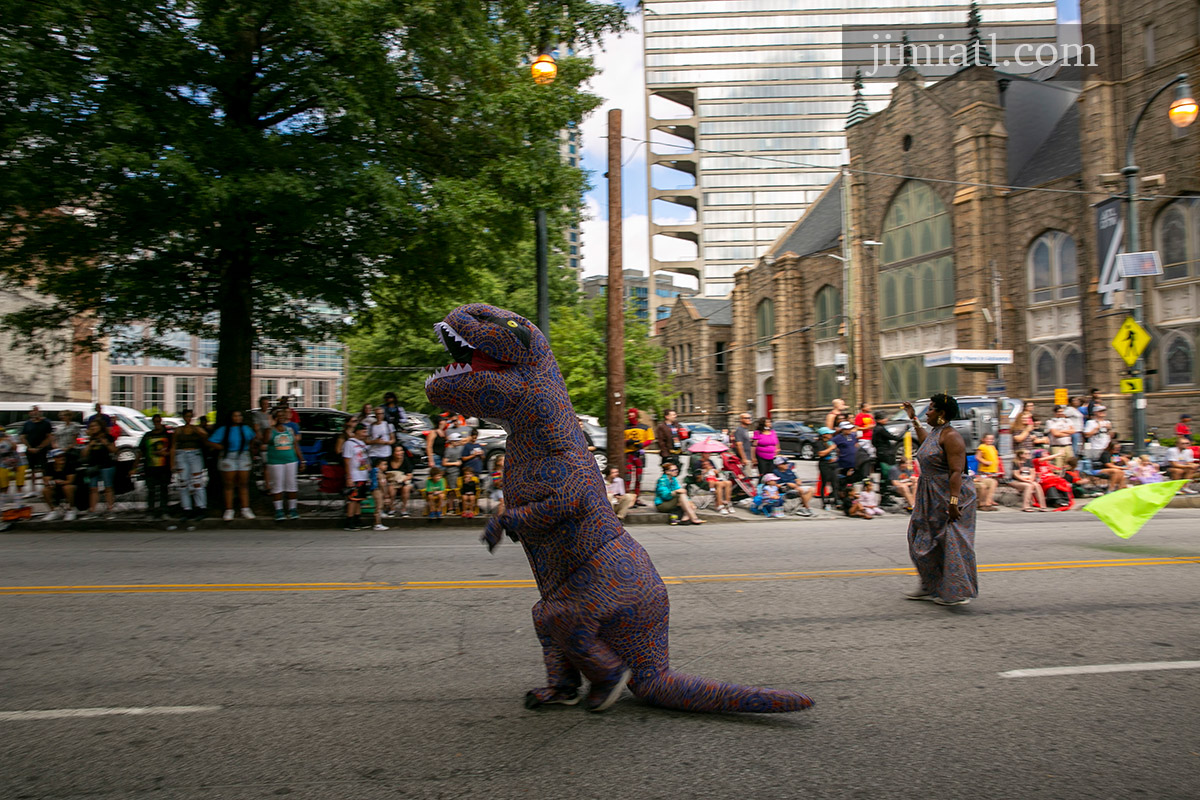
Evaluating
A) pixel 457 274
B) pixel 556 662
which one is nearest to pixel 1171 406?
pixel 457 274

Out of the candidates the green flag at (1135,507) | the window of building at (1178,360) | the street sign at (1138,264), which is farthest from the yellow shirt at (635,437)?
the window of building at (1178,360)

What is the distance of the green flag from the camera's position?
845cm

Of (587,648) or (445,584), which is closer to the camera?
(587,648)

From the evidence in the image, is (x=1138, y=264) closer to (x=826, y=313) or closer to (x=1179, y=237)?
(x=1179, y=237)

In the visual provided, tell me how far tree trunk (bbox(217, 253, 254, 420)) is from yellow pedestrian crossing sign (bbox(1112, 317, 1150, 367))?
16.0m

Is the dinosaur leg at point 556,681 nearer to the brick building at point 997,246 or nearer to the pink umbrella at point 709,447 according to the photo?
the pink umbrella at point 709,447

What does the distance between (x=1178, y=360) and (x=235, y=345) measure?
89.1ft

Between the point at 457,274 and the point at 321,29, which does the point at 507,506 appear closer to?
the point at 321,29

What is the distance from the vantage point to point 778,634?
5488mm

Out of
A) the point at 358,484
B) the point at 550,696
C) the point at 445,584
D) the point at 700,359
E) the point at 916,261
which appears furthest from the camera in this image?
the point at 700,359

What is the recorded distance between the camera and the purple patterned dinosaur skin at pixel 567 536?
3773mm

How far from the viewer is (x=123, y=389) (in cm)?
6256

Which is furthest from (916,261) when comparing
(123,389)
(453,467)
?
(123,389)

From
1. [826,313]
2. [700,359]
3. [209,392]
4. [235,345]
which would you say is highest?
[826,313]
